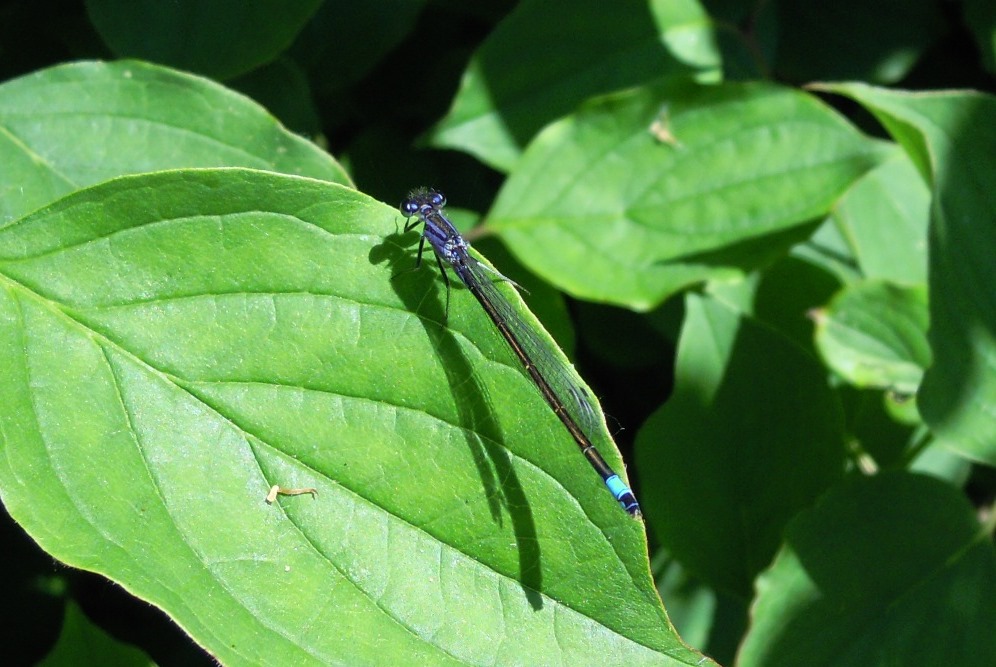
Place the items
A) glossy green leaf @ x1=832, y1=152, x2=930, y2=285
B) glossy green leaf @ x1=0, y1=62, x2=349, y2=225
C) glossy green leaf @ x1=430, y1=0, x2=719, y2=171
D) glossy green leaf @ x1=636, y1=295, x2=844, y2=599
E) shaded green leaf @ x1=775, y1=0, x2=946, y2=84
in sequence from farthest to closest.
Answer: shaded green leaf @ x1=775, y1=0, x2=946, y2=84 → glossy green leaf @ x1=832, y1=152, x2=930, y2=285 → glossy green leaf @ x1=430, y1=0, x2=719, y2=171 → glossy green leaf @ x1=636, y1=295, x2=844, y2=599 → glossy green leaf @ x1=0, y1=62, x2=349, y2=225

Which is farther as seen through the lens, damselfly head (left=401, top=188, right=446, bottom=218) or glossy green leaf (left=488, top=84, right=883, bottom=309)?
glossy green leaf (left=488, top=84, right=883, bottom=309)

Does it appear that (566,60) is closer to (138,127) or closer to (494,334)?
(138,127)

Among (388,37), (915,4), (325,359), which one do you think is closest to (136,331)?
(325,359)

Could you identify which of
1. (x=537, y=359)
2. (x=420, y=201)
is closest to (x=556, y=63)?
(x=420, y=201)

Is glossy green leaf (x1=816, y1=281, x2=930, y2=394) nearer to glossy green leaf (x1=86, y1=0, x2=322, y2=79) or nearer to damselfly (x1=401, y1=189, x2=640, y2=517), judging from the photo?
damselfly (x1=401, y1=189, x2=640, y2=517)

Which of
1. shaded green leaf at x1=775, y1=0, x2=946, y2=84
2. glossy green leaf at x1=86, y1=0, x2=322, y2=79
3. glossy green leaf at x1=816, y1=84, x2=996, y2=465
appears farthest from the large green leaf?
shaded green leaf at x1=775, y1=0, x2=946, y2=84
